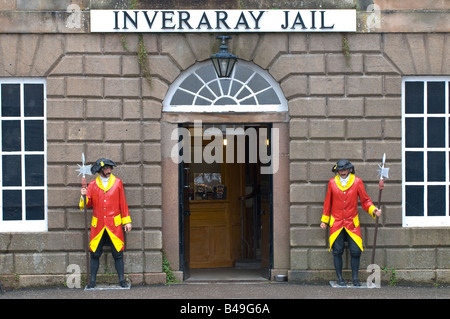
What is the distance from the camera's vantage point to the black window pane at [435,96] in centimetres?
1122

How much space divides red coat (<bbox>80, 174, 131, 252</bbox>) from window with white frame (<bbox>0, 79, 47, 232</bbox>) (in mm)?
1046

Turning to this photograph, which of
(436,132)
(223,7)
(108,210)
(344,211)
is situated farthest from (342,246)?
(223,7)

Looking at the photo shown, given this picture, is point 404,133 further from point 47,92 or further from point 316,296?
point 47,92

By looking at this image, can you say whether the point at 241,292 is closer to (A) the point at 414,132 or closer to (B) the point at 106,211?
(B) the point at 106,211

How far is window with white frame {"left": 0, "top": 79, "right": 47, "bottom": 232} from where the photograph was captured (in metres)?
11.1

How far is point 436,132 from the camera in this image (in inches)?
443

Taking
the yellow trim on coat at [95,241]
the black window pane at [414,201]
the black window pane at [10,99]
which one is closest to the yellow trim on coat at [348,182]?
the black window pane at [414,201]

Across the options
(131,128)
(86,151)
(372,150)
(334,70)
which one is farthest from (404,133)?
(86,151)

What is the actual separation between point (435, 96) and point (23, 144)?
6421mm

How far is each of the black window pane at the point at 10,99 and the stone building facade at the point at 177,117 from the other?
0.17 meters

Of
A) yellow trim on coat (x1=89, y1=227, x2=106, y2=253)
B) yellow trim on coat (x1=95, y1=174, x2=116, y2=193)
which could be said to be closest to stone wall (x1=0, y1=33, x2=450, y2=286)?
yellow trim on coat (x1=95, y1=174, x2=116, y2=193)

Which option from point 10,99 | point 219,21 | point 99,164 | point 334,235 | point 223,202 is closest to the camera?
point 99,164

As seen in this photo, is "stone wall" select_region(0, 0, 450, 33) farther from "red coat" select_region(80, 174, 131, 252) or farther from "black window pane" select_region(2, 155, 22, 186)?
"red coat" select_region(80, 174, 131, 252)

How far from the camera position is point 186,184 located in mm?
11578
